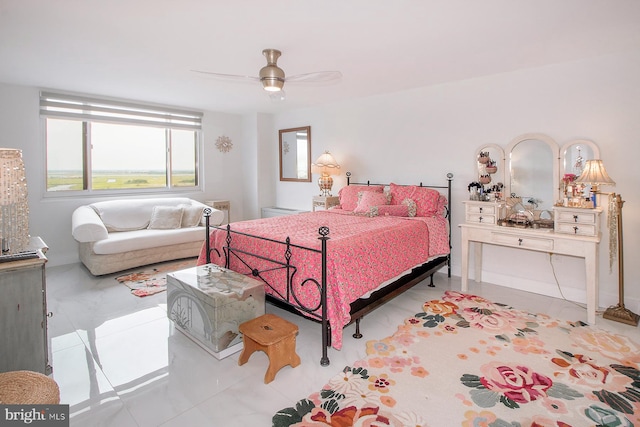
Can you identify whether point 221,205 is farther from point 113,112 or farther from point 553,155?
point 553,155

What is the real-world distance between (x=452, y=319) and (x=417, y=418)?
4.73ft

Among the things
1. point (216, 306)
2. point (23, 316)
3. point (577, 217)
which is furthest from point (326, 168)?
point (23, 316)

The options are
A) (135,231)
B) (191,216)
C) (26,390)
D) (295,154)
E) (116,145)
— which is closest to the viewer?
(26,390)

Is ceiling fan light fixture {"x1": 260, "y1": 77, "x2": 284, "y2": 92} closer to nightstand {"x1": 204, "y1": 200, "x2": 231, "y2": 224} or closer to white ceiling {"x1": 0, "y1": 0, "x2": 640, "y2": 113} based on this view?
white ceiling {"x1": 0, "y1": 0, "x2": 640, "y2": 113}

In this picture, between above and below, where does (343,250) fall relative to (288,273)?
above

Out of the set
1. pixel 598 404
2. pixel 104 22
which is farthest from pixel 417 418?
pixel 104 22

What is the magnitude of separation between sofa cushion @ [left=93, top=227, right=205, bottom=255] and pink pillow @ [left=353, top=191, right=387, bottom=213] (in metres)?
2.52

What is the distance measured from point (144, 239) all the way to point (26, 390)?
3.61 metres

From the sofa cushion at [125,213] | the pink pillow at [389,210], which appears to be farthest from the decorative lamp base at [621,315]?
the sofa cushion at [125,213]

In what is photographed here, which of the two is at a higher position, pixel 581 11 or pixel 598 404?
pixel 581 11

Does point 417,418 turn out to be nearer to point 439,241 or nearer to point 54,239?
Answer: point 439,241

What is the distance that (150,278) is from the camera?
436 cm

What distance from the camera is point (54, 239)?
16.3ft

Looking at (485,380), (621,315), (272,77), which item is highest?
(272,77)
